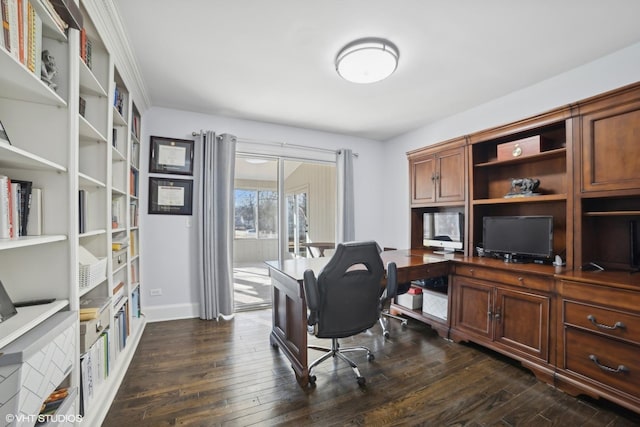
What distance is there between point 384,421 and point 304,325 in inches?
29.8

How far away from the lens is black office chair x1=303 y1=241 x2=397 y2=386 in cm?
187

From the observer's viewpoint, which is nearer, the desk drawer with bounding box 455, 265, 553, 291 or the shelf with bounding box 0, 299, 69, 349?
the shelf with bounding box 0, 299, 69, 349

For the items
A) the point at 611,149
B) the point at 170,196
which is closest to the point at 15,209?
the point at 170,196

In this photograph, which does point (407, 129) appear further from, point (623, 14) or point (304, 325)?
point (304, 325)

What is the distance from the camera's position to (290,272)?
2182 mm

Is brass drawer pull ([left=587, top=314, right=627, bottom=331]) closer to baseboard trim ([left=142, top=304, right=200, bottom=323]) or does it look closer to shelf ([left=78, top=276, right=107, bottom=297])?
shelf ([left=78, top=276, right=107, bottom=297])

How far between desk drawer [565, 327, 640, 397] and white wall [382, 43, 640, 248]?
198cm

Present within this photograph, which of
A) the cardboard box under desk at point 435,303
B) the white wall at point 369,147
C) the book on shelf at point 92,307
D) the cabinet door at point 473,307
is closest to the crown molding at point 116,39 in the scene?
the white wall at point 369,147

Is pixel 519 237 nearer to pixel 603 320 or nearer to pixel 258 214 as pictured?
pixel 603 320

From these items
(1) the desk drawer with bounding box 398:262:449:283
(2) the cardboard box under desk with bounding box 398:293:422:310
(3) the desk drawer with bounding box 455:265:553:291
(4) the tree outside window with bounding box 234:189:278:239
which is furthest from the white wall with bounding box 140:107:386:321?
(3) the desk drawer with bounding box 455:265:553:291

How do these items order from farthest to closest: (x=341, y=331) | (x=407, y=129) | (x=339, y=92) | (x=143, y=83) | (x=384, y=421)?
(x=407, y=129) < (x=339, y=92) < (x=143, y=83) < (x=341, y=331) < (x=384, y=421)

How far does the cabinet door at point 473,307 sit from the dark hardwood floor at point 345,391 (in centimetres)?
20

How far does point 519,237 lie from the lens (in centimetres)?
254

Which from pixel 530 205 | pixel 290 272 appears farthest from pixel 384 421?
pixel 530 205
